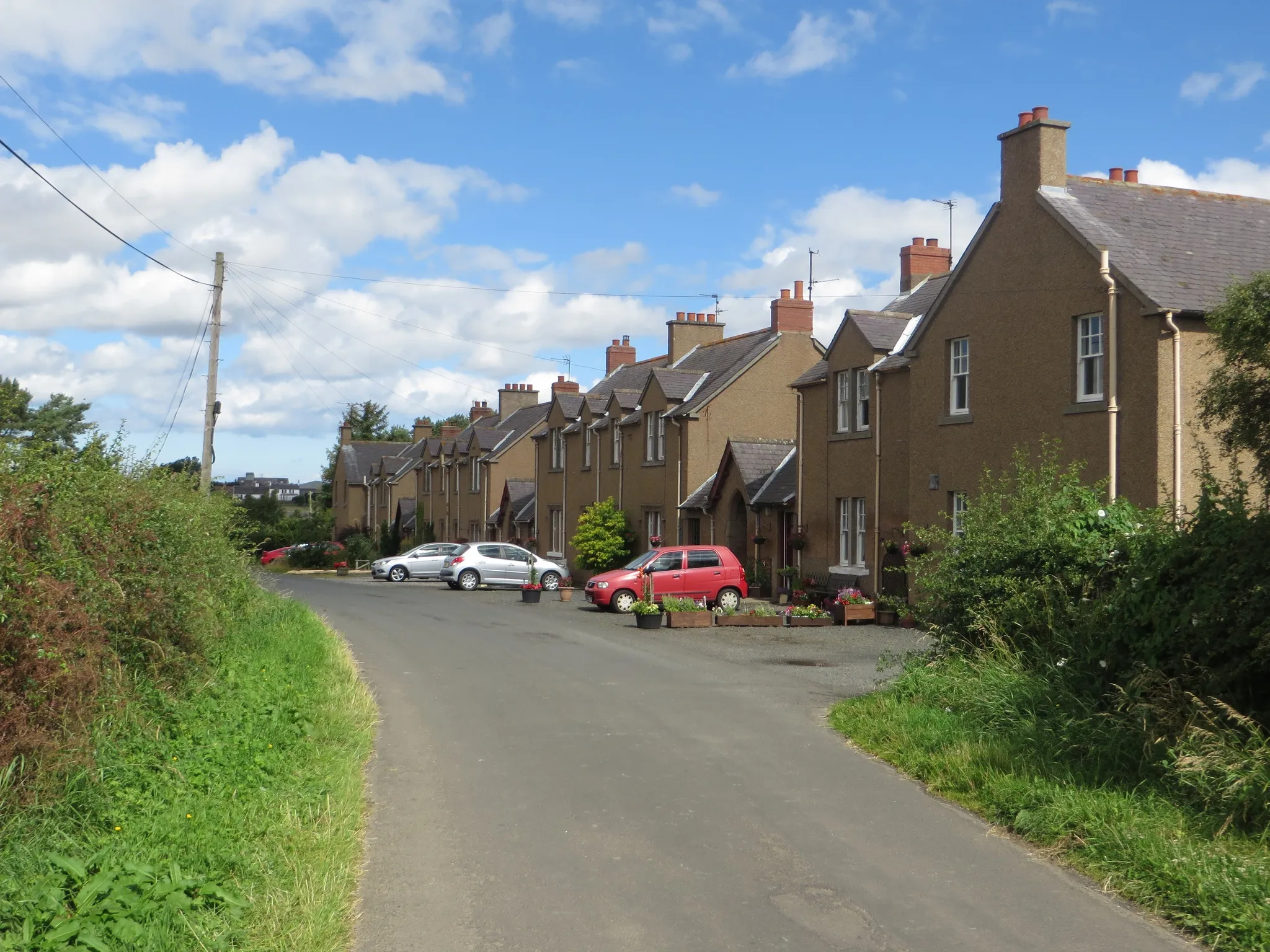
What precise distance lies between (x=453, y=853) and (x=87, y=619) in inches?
129

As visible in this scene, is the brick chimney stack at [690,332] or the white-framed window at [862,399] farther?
the brick chimney stack at [690,332]

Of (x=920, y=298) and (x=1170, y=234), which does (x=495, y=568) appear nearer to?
(x=920, y=298)

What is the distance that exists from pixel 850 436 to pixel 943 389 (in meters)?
4.78

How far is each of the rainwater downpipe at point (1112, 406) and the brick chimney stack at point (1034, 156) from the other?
3.22m

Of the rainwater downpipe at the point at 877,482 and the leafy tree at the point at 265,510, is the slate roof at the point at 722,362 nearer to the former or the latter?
the rainwater downpipe at the point at 877,482

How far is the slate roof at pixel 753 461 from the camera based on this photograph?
3306 centimetres

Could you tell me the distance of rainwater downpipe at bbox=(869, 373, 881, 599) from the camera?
2703 centimetres

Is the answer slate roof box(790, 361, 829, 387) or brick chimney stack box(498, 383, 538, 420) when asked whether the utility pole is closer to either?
slate roof box(790, 361, 829, 387)

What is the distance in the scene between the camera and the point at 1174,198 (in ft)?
74.0

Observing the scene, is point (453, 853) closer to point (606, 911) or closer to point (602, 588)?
point (606, 911)

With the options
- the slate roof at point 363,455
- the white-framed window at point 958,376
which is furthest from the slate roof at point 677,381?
the slate roof at point 363,455

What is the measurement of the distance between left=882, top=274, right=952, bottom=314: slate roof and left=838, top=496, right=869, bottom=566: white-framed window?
192 inches

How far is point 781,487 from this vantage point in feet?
106

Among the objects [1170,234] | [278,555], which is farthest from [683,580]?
[278,555]
